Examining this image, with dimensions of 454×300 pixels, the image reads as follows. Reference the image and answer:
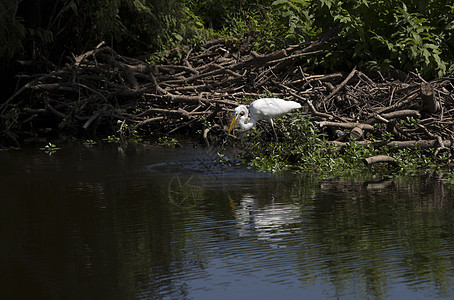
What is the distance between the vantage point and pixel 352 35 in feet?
42.4

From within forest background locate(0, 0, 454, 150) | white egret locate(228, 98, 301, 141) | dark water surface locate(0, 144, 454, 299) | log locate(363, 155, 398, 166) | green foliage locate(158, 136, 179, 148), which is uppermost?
forest background locate(0, 0, 454, 150)

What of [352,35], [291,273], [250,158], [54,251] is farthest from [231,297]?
[352,35]

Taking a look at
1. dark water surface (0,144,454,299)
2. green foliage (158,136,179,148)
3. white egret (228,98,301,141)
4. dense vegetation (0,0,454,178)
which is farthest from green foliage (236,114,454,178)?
green foliage (158,136,179,148)

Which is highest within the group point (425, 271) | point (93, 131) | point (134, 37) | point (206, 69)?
point (134, 37)

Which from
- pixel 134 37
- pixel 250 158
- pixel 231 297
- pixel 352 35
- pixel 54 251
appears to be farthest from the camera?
pixel 134 37

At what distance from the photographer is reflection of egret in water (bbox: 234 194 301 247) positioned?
582 centimetres

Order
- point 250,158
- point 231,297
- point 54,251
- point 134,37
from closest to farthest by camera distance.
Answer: point 231,297 → point 54,251 → point 250,158 → point 134,37

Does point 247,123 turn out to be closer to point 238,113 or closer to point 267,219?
point 238,113

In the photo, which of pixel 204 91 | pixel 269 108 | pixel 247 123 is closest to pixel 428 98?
pixel 269 108

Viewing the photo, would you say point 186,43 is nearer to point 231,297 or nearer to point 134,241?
point 134,241

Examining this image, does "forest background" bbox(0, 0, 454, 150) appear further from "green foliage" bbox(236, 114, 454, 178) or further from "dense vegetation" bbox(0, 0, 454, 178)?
"green foliage" bbox(236, 114, 454, 178)

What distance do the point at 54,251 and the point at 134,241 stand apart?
0.65 meters

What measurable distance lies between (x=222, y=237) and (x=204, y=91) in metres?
8.55

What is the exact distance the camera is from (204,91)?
14.0 m
